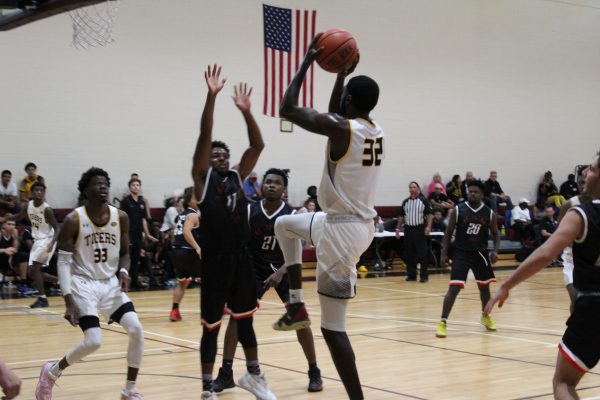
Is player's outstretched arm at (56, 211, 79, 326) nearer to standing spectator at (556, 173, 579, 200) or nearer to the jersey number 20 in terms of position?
the jersey number 20

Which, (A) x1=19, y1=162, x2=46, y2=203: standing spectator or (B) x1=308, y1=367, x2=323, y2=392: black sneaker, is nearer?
(B) x1=308, y1=367, x2=323, y2=392: black sneaker

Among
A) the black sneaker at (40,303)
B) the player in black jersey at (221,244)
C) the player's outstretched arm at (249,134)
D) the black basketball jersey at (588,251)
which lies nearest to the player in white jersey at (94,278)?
the player in black jersey at (221,244)

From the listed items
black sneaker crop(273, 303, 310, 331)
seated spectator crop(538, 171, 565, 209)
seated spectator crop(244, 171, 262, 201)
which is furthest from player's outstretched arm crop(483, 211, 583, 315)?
seated spectator crop(538, 171, 565, 209)

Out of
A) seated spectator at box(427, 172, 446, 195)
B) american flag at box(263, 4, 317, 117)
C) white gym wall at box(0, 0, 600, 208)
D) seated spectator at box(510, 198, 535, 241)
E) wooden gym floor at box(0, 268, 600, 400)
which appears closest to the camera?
wooden gym floor at box(0, 268, 600, 400)

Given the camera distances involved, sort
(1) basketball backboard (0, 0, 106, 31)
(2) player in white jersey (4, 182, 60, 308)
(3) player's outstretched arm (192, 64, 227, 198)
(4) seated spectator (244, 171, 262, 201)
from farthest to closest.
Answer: (4) seated spectator (244, 171, 262, 201)
(2) player in white jersey (4, 182, 60, 308)
(1) basketball backboard (0, 0, 106, 31)
(3) player's outstretched arm (192, 64, 227, 198)

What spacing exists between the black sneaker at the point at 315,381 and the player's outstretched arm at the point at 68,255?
1.98 m

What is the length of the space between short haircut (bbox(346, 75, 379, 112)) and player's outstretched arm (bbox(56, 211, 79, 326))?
254 centimetres

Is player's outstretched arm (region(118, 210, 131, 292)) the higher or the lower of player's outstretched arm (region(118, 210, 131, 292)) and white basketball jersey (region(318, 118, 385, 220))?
the lower

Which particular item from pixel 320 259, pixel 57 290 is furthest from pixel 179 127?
pixel 320 259

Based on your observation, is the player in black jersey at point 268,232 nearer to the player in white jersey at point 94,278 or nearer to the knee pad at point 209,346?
the player in white jersey at point 94,278

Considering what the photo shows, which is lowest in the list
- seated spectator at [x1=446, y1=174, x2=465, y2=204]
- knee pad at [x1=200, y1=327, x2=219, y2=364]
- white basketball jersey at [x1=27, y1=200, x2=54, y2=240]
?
knee pad at [x1=200, y1=327, x2=219, y2=364]

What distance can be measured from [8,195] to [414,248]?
7.90 m

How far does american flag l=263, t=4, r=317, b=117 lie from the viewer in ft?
57.3

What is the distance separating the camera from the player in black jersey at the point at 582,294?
3.92m
